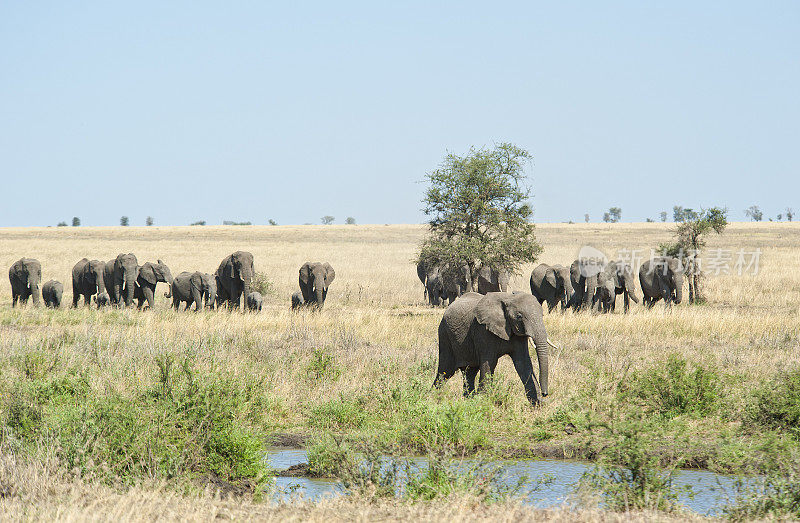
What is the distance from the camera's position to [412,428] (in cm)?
1096

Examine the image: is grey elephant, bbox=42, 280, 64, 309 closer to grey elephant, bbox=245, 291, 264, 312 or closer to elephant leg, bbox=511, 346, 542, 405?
grey elephant, bbox=245, 291, 264, 312

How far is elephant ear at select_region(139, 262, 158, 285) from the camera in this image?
30.3 meters

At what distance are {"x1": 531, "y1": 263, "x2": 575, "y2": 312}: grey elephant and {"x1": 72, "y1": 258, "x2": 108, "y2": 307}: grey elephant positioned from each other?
1507 centimetres

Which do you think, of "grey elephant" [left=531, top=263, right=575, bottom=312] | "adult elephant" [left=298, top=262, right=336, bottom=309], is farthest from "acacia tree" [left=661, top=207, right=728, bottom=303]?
"adult elephant" [left=298, top=262, right=336, bottom=309]

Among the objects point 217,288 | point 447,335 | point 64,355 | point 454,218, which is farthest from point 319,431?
point 217,288

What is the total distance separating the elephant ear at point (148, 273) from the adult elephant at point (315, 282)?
17.1ft

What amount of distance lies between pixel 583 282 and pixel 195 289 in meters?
12.9

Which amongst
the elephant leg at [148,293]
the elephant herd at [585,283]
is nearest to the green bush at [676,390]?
the elephant herd at [585,283]

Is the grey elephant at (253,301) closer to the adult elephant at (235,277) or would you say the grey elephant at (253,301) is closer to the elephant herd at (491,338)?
the adult elephant at (235,277)

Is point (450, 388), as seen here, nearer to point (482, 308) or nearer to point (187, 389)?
point (482, 308)

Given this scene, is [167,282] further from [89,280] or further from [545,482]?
[545,482]

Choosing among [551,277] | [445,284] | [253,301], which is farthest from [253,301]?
[551,277]

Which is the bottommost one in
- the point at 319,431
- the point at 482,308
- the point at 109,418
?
the point at 319,431

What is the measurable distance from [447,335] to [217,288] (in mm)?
20106
